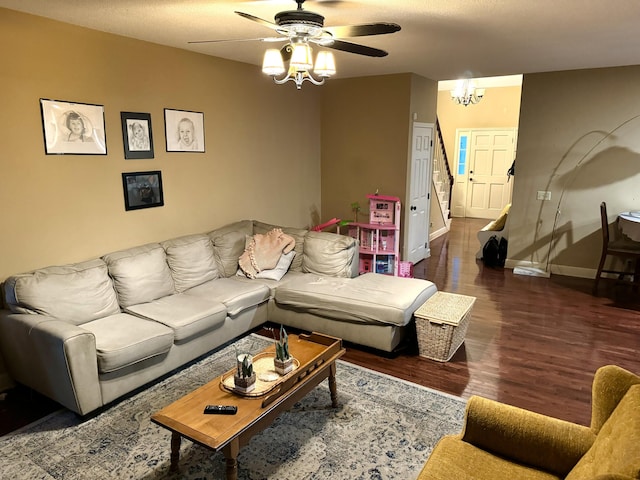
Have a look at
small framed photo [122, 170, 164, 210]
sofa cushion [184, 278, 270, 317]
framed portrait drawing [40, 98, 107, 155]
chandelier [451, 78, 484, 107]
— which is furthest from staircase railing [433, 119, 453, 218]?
framed portrait drawing [40, 98, 107, 155]

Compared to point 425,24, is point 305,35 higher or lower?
lower

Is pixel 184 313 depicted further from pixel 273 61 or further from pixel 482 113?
pixel 482 113

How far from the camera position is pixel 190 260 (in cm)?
413

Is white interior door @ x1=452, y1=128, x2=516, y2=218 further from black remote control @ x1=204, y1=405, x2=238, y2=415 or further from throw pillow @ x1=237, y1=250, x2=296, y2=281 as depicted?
black remote control @ x1=204, y1=405, x2=238, y2=415

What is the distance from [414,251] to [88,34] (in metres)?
4.72

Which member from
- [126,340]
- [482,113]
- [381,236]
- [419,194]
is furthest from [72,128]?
[482,113]

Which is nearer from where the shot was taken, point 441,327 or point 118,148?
point 441,327

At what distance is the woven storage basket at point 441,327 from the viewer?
3.47 metres

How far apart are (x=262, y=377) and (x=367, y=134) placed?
4.26 metres

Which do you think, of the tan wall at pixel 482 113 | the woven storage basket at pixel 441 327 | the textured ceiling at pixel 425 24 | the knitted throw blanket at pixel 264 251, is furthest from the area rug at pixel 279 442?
the tan wall at pixel 482 113

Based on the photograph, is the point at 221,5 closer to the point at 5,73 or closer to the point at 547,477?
the point at 5,73

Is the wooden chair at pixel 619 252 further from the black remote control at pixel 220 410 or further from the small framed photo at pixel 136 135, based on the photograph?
the small framed photo at pixel 136 135

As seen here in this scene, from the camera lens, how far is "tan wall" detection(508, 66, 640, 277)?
5.29m

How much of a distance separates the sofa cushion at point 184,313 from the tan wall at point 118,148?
0.72 meters
